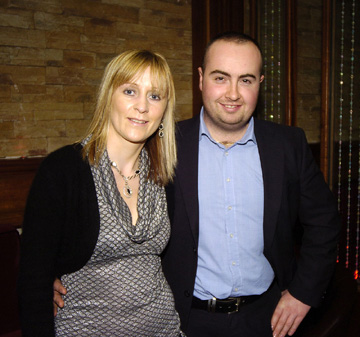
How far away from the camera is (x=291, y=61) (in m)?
3.47

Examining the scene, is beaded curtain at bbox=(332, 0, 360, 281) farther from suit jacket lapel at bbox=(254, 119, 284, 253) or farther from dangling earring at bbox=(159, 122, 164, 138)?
dangling earring at bbox=(159, 122, 164, 138)

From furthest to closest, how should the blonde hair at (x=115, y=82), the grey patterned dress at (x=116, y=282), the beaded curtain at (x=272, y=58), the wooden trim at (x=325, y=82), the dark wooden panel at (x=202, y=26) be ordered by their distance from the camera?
the beaded curtain at (x=272, y=58) < the dark wooden panel at (x=202, y=26) < the wooden trim at (x=325, y=82) < the blonde hair at (x=115, y=82) < the grey patterned dress at (x=116, y=282)

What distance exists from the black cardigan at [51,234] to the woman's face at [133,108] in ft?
0.74

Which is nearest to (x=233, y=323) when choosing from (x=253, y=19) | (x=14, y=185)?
(x=14, y=185)

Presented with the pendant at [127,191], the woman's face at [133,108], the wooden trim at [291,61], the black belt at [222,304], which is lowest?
the black belt at [222,304]

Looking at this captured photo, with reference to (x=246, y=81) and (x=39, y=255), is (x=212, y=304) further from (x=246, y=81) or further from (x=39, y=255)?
(x=246, y=81)

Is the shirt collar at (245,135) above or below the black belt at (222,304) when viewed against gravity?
above

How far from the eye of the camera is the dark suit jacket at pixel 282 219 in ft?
5.32

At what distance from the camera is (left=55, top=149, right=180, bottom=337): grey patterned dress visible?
1263 millimetres

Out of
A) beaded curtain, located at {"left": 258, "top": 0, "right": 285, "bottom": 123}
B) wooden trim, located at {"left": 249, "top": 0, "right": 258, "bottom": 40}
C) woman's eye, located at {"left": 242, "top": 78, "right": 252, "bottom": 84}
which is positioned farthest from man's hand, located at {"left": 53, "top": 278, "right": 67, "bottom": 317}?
wooden trim, located at {"left": 249, "top": 0, "right": 258, "bottom": 40}

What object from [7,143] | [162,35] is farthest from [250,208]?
[162,35]

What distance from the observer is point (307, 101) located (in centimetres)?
427

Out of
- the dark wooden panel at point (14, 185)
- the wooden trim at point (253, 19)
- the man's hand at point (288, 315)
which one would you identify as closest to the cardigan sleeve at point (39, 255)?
the man's hand at point (288, 315)

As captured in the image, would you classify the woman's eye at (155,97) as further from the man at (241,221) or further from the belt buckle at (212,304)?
the belt buckle at (212,304)
